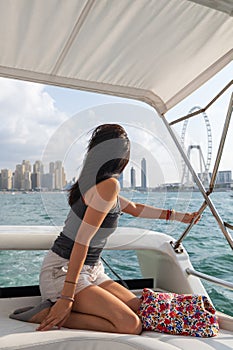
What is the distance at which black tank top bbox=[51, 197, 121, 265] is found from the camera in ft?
4.65

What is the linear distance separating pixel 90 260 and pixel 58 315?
0.28 meters

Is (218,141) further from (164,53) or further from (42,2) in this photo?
(42,2)

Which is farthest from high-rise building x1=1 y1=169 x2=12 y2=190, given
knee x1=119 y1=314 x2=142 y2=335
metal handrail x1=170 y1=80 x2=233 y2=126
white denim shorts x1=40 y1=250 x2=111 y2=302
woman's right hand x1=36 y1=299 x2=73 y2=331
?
metal handrail x1=170 y1=80 x2=233 y2=126

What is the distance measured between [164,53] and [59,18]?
1.56 ft

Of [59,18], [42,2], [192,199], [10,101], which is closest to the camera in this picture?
[42,2]

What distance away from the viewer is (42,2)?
1.21m

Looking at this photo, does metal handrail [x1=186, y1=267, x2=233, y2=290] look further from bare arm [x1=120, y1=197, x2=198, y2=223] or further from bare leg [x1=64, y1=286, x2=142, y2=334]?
bare leg [x1=64, y1=286, x2=142, y2=334]

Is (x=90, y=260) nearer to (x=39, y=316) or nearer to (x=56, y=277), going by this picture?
(x=56, y=277)

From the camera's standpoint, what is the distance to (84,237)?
1.30m

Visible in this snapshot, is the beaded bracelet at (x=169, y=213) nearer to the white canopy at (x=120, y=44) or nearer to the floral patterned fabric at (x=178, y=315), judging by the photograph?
the floral patterned fabric at (x=178, y=315)

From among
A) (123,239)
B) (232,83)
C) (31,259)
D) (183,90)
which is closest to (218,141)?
(232,83)

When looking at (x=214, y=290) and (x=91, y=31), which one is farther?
(x=214, y=290)

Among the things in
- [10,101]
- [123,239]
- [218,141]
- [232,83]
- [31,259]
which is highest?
[10,101]

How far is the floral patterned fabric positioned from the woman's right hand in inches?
11.6
